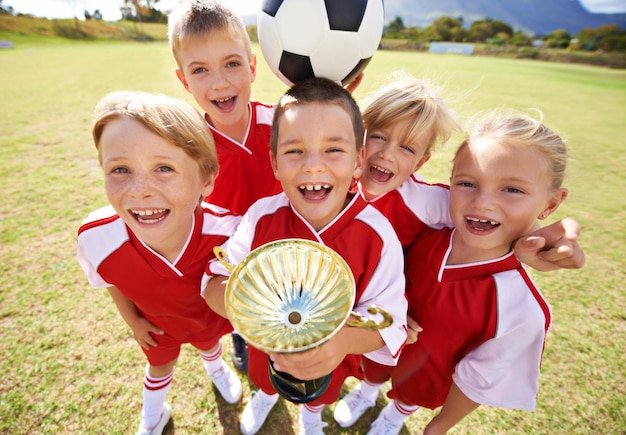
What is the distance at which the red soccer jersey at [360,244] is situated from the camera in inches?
53.5

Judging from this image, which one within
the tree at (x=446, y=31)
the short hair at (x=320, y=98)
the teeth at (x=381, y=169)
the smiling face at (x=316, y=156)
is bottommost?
the teeth at (x=381, y=169)

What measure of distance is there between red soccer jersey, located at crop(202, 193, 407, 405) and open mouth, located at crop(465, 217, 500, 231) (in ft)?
1.24

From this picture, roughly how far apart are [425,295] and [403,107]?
3.06 ft

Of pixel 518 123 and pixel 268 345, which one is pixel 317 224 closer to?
pixel 268 345

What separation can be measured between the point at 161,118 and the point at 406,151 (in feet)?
3.85

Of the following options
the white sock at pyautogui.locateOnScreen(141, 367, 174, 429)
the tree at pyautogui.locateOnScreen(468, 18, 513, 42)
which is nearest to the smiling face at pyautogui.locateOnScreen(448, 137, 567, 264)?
the white sock at pyautogui.locateOnScreen(141, 367, 174, 429)

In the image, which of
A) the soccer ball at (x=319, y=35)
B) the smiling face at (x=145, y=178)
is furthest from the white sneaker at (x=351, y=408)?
the soccer ball at (x=319, y=35)

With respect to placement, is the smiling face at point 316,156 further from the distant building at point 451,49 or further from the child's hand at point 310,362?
the distant building at point 451,49

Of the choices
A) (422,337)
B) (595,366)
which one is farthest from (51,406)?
(595,366)

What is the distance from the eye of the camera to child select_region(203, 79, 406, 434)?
1.35 metres

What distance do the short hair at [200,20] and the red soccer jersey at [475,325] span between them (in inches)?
64.8

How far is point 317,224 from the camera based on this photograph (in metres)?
1.49

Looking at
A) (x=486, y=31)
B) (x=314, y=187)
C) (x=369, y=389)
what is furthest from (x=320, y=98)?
(x=486, y=31)

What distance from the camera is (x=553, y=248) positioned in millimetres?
1289
